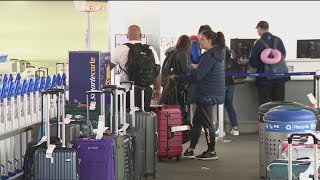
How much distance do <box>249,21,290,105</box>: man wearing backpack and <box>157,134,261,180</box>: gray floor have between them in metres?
0.99

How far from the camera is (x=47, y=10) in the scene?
33.9 ft

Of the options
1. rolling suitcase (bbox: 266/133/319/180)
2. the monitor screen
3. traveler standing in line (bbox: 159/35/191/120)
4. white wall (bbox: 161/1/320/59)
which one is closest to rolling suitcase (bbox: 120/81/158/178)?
traveler standing in line (bbox: 159/35/191/120)

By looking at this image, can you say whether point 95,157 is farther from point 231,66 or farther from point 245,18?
point 245,18

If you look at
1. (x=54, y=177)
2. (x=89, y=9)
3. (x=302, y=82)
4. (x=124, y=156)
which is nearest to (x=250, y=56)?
(x=302, y=82)

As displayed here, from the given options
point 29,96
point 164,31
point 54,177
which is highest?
point 164,31

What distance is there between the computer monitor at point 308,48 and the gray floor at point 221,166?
1890 mm

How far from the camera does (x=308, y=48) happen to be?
10.1 meters

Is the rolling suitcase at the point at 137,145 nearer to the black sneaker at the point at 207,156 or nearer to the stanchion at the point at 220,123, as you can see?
the black sneaker at the point at 207,156

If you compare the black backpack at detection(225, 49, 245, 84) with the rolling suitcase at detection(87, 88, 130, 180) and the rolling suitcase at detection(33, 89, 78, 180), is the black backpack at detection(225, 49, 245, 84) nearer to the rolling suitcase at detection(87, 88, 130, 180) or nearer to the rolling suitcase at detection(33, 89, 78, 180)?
the rolling suitcase at detection(87, 88, 130, 180)

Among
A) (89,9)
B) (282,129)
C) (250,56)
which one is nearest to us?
(282,129)

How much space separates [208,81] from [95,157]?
2858mm

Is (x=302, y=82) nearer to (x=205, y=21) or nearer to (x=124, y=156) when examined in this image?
(x=205, y=21)

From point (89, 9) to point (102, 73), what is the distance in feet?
6.44

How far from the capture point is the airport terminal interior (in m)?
4.89
